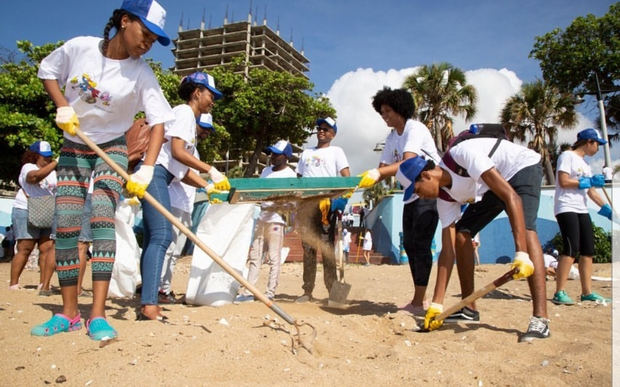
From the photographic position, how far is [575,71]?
2089cm

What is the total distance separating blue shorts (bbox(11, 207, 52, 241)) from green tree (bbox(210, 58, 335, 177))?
19243 mm

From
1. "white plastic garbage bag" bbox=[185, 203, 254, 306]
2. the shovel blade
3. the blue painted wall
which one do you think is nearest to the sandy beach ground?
"white plastic garbage bag" bbox=[185, 203, 254, 306]

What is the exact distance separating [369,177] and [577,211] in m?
2.61

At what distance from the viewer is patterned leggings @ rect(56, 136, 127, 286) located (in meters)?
2.42

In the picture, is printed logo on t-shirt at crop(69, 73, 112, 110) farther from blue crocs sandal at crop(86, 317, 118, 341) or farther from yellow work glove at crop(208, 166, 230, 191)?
blue crocs sandal at crop(86, 317, 118, 341)

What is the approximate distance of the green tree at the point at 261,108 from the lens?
80.6 ft

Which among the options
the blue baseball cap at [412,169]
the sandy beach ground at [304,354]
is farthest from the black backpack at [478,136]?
the sandy beach ground at [304,354]

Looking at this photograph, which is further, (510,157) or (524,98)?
(524,98)

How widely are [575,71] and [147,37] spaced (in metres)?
24.1

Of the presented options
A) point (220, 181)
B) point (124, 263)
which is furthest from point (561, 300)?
point (124, 263)

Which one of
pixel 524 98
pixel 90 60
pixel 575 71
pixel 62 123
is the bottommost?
pixel 62 123

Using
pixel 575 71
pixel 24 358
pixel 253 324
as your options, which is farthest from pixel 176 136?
pixel 575 71

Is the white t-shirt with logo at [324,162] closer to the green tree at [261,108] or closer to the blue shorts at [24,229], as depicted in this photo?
the blue shorts at [24,229]

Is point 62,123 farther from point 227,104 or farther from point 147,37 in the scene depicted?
point 227,104
